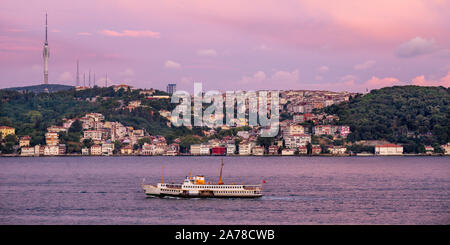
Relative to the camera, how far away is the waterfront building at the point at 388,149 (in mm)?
121250

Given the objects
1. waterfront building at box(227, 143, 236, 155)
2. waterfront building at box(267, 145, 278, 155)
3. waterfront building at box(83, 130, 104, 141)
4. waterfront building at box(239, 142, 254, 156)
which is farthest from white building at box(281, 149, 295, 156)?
waterfront building at box(83, 130, 104, 141)

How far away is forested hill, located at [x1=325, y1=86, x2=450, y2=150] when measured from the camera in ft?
423

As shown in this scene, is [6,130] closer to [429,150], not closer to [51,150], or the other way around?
[51,150]


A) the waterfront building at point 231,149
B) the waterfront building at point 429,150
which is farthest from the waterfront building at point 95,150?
the waterfront building at point 429,150

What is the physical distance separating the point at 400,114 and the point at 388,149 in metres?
21.4

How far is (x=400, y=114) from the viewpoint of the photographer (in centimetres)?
14088

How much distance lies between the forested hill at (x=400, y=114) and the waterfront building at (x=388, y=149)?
452 cm

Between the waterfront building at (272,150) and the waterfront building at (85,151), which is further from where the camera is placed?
the waterfront building at (85,151)

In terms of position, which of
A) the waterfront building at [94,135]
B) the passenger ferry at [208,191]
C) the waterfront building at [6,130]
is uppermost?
the waterfront building at [6,130]

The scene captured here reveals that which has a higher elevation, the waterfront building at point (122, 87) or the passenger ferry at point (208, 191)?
the waterfront building at point (122, 87)

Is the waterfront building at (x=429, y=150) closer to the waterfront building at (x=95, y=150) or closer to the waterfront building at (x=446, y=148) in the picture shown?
the waterfront building at (x=446, y=148)

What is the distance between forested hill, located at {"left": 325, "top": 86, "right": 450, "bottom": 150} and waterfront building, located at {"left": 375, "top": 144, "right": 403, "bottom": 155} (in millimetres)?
4523

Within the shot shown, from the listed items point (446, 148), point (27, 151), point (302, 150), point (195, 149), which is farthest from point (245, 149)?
point (27, 151)

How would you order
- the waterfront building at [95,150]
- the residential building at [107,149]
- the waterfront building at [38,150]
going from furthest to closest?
the residential building at [107,149] → the waterfront building at [95,150] → the waterfront building at [38,150]
